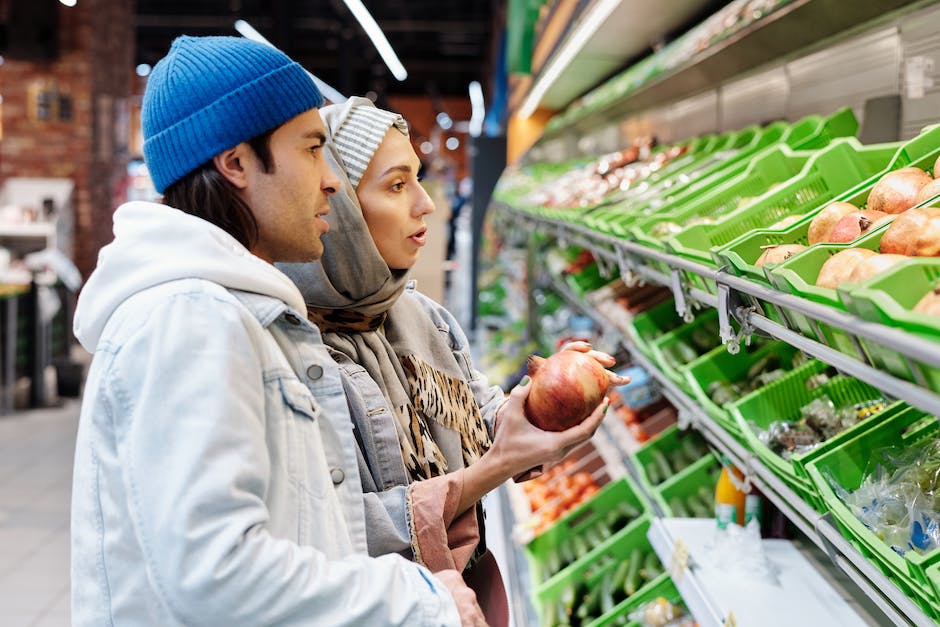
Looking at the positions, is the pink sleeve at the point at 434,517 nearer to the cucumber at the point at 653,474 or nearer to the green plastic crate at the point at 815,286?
the green plastic crate at the point at 815,286

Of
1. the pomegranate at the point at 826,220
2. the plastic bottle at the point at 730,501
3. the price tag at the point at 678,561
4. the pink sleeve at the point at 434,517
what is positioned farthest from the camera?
the plastic bottle at the point at 730,501

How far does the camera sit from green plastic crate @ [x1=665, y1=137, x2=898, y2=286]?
200cm

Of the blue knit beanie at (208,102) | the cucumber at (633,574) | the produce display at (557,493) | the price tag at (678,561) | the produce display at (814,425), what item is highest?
the blue knit beanie at (208,102)

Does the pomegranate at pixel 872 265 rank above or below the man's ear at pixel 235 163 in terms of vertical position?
below

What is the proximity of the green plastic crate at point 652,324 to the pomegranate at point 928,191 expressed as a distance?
1.36 metres

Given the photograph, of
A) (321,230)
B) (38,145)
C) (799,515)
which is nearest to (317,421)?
(321,230)

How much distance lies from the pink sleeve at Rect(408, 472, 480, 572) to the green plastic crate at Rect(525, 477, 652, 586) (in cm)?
192

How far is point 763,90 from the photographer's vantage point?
3432 millimetres

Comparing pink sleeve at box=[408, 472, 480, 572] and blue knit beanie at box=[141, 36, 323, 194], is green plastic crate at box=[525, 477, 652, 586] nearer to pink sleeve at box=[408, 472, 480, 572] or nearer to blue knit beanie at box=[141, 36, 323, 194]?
pink sleeve at box=[408, 472, 480, 572]

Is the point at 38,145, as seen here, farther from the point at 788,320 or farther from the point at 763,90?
the point at 788,320

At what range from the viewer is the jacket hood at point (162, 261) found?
3.86 ft

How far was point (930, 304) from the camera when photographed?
0.99m

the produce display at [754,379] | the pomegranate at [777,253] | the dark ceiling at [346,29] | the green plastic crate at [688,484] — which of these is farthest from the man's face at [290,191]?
the dark ceiling at [346,29]

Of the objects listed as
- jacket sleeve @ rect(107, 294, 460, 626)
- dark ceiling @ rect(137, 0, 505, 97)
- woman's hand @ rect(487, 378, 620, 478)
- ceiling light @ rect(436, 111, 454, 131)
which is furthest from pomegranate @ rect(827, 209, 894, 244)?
ceiling light @ rect(436, 111, 454, 131)
